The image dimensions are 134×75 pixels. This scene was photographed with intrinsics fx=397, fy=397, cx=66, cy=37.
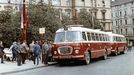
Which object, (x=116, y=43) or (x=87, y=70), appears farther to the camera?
(x=116, y=43)

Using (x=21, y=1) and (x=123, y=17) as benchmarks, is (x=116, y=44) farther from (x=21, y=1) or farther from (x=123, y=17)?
(x=123, y=17)

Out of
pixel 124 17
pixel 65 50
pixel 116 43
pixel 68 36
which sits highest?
pixel 124 17

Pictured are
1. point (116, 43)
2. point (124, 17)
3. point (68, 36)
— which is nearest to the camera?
point (68, 36)

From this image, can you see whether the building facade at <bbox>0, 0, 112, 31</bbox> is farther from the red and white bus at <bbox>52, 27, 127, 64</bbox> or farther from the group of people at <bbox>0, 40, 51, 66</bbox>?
the group of people at <bbox>0, 40, 51, 66</bbox>

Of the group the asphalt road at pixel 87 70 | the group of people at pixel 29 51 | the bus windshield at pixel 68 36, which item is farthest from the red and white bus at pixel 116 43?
the asphalt road at pixel 87 70

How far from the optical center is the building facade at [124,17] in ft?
409

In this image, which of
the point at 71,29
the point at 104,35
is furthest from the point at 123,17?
the point at 71,29

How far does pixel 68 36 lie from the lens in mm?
29953

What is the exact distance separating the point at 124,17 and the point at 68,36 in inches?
3928

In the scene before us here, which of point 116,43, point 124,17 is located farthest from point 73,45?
point 124,17

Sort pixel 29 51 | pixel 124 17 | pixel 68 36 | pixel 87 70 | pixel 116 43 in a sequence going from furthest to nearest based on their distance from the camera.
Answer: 1. pixel 124 17
2. pixel 116 43
3. pixel 29 51
4. pixel 68 36
5. pixel 87 70

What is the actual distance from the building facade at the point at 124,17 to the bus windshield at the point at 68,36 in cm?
9518

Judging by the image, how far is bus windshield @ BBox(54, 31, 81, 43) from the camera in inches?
1170

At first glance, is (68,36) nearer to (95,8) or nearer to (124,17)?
(95,8)
